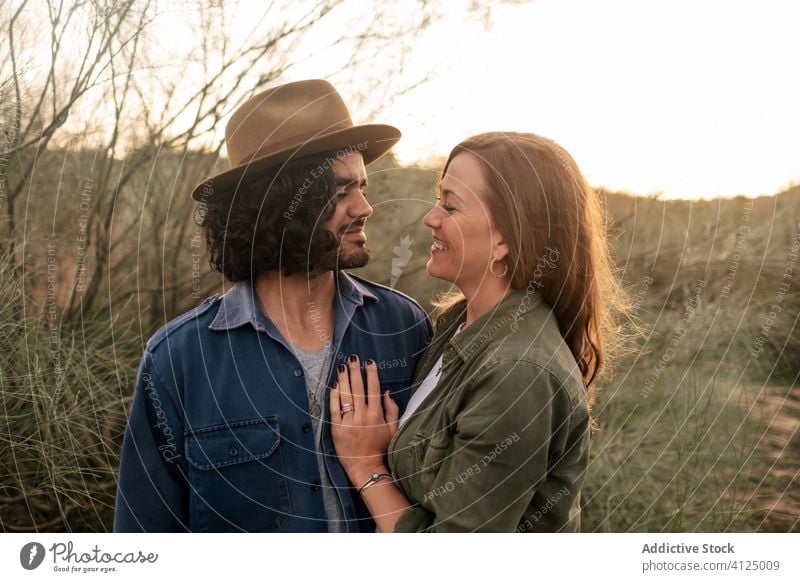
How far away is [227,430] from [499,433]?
862 millimetres

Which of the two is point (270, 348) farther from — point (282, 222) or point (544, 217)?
point (544, 217)

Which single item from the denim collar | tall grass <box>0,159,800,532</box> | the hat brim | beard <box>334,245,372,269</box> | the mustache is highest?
the hat brim

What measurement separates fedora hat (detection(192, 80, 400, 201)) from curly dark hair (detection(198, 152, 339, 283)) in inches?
1.6

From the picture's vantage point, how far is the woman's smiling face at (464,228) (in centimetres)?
209

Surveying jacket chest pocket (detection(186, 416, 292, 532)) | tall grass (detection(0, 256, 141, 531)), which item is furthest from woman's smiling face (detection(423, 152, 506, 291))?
tall grass (detection(0, 256, 141, 531))

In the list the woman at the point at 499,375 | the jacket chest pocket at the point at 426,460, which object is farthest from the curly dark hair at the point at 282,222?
the jacket chest pocket at the point at 426,460

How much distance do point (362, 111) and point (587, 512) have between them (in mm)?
1923

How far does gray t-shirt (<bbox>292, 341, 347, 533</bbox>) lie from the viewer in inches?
89.6

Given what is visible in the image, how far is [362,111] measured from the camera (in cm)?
299

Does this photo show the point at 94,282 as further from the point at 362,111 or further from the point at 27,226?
the point at 362,111

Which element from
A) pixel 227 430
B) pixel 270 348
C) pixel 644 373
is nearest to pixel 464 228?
pixel 270 348

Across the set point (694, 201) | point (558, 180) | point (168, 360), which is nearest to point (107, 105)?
point (168, 360)

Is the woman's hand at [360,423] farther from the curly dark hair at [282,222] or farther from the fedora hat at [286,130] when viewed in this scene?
the fedora hat at [286,130]

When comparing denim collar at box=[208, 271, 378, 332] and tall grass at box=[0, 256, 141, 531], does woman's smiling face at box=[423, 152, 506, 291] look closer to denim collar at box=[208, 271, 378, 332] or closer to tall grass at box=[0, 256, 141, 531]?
denim collar at box=[208, 271, 378, 332]
